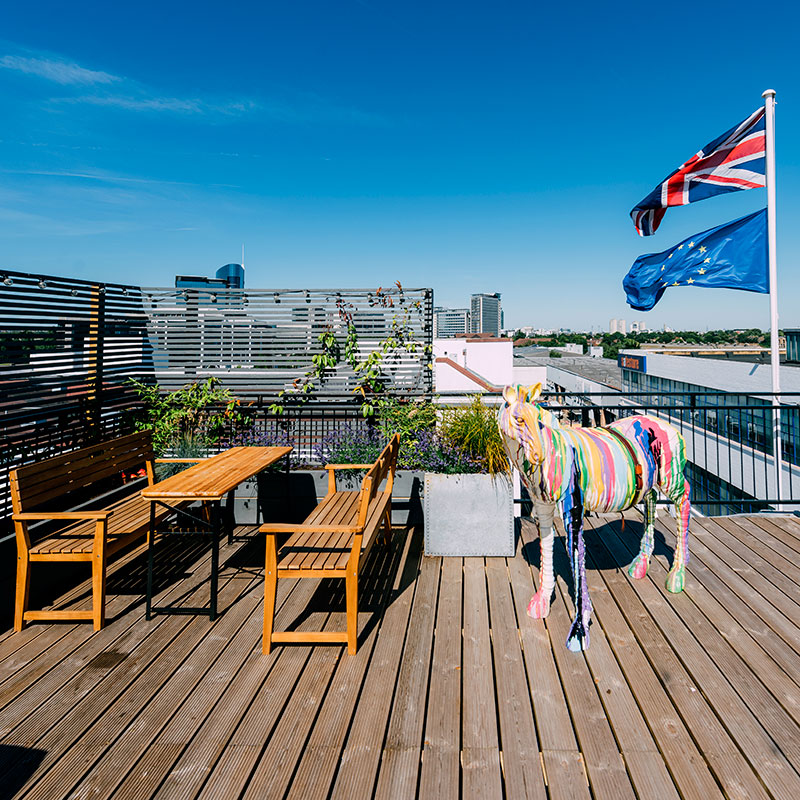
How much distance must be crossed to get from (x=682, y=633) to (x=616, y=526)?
1.75 m

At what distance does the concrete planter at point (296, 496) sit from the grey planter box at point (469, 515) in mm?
766

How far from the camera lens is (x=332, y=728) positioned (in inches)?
80.0

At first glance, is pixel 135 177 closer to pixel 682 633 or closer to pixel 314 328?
pixel 314 328

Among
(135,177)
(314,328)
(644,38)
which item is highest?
(135,177)

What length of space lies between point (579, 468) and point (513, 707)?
48.3 inches

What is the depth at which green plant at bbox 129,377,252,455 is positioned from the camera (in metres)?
5.21

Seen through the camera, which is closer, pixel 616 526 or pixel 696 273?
pixel 616 526

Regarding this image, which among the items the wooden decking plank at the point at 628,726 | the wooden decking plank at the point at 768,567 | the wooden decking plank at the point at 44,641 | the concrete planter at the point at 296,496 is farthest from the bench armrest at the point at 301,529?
the wooden decking plank at the point at 768,567

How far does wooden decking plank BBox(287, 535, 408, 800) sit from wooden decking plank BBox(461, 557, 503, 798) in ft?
1.62

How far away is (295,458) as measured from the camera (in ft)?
17.0

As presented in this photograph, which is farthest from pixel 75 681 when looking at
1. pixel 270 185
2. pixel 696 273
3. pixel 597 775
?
pixel 270 185

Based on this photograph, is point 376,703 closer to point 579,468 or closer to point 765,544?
point 579,468

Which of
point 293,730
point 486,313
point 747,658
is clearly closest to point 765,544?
point 747,658

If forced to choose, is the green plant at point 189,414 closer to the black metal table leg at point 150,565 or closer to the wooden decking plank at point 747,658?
the black metal table leg at point 150,565
